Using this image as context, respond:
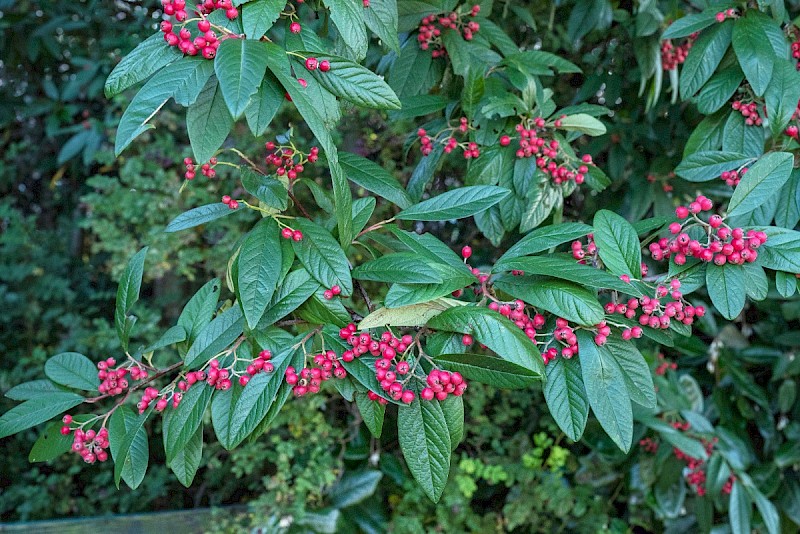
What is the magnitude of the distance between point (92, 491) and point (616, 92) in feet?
7.14

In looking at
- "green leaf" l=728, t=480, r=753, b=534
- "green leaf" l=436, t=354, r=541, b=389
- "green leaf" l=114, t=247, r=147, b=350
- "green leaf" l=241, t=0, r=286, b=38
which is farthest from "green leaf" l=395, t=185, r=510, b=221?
"green leaf" l=728, t=480, r=753, b=534

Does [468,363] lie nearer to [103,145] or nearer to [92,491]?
[92,491]

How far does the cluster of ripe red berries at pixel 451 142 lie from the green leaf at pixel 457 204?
0.22 metres

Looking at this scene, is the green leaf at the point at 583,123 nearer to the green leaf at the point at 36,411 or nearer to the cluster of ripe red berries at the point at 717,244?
the cluster of ripe red berries at the point at 717,244

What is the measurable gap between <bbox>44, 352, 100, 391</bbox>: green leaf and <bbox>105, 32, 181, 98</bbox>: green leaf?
1.54 feet

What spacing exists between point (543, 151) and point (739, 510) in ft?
4.17

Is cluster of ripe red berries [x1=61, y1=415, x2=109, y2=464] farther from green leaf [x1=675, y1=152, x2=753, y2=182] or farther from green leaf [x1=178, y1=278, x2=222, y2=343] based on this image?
green leaf [x1=675, y1=152, x2=753, y2=182]

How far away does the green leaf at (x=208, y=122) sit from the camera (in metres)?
0.74

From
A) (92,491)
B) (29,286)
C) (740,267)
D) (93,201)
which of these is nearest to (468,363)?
(740,267)

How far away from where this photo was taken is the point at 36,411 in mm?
958

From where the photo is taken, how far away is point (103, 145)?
8.93 feet

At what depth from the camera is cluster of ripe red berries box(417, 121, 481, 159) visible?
3.77 feet

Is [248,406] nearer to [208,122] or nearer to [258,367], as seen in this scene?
[258,367]

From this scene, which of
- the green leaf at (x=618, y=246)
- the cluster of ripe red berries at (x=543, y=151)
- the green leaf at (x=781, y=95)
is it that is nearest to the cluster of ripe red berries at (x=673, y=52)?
the green leaf at (x=781, y=95)
